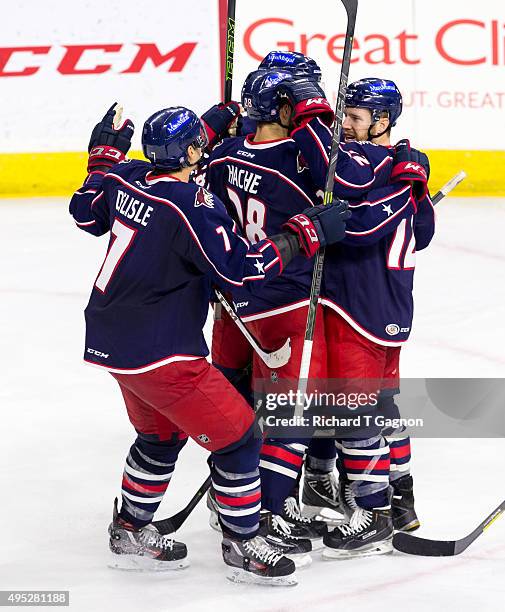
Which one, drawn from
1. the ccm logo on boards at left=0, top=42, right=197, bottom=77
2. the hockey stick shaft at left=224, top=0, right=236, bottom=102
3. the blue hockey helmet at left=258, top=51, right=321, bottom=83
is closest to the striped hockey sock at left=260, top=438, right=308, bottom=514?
the blue hockey helmet at left=258, top=51, right=321, bottom=83

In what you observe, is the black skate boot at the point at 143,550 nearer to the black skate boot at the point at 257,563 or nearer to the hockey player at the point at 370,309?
the black skate boot at the point at 257,563

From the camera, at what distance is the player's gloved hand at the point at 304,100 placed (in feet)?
10.1

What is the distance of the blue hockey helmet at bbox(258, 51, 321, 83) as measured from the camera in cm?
336

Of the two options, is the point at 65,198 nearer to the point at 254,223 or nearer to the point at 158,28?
the point at 158,28

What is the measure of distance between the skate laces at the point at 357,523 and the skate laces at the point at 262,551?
0.25 m

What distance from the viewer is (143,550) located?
10.7 feet

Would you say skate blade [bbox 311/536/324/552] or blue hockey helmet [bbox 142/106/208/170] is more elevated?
blue hockey helmet [bbox 142/106/208/170]

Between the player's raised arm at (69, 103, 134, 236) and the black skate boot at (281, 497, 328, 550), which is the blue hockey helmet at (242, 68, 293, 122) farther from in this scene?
the black skate boot at (281, 497, 328, 550)

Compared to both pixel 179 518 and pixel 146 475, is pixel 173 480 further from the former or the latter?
pixel 146 475

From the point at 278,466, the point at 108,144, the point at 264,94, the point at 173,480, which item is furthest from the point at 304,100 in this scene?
the point at 173,480

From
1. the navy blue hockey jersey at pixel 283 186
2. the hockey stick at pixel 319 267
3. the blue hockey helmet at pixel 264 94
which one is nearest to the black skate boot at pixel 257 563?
the hockey stick at pixel 319 267

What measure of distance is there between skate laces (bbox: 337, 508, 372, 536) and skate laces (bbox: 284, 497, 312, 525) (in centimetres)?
Answer: 14

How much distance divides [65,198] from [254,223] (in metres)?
4.35

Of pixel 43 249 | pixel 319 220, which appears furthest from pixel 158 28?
pixel 319 220
